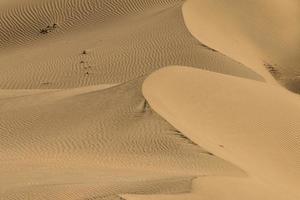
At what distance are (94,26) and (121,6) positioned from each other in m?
1.46

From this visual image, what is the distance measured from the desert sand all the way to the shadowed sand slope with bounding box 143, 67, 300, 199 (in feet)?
0.12

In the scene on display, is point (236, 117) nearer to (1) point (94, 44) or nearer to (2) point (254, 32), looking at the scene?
(1) point (94, 44)

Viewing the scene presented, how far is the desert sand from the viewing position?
9.52m

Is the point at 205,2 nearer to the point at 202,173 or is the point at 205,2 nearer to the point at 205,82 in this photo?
the point at 205,82

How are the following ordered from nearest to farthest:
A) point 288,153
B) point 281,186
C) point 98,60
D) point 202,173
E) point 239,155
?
1. point 202,173
2. point 281,186
3. point 239,155
4. point 288,153
5. point 98,60

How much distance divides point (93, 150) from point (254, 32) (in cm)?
1065

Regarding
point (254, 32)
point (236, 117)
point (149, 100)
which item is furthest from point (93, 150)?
point (254, 32)

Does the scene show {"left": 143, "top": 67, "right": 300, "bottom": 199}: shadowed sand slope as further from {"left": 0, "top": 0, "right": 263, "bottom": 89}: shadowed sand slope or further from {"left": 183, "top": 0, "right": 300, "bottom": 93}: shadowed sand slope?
{"left": 183, "top": 0, "right": 300, "bottom": 93}: shadowed sand slope

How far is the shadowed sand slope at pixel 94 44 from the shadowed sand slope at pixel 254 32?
59cm

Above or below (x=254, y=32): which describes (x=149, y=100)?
above

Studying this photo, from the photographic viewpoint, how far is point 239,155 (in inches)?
455

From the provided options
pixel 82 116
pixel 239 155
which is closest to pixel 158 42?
pixel 82 116

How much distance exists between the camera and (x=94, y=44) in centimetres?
1950

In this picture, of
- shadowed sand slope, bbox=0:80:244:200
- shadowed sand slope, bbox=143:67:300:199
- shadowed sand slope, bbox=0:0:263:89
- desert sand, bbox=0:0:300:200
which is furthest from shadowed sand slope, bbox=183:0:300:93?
shadowed sand slope, bbox=0:80:244:200
